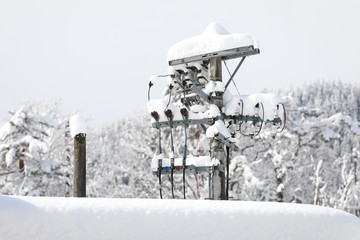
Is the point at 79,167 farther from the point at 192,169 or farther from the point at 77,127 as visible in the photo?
the point at 192,169

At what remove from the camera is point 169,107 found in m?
7.99

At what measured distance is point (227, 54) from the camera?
7.94 m

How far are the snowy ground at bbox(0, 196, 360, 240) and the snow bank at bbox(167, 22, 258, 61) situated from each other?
4.41 meters

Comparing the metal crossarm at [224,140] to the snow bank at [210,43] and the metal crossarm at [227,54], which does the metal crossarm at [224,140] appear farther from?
the snow bank at [210,43]

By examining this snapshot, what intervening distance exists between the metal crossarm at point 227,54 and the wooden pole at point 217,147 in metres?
Answer: 0.15

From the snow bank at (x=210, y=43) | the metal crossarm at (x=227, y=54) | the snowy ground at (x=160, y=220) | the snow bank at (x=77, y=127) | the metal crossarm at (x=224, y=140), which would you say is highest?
the snow bank at (x=210, y=43)

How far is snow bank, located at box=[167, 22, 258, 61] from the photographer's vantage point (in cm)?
784

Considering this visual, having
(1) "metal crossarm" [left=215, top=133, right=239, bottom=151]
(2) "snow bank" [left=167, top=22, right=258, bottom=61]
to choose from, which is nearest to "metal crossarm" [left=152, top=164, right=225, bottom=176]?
(1) "metal crossarm" [left=215, top=133, right=239, bottom=151]

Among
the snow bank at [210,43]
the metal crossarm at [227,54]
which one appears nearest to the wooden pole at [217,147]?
the metal crossarm at [227,54]

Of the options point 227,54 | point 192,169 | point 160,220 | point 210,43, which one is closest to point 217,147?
point 192,169

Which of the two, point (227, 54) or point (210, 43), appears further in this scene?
point (210, 43)

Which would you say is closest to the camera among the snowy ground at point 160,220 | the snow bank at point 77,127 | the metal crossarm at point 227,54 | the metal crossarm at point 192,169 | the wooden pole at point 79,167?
the snowy ground at point 160,220

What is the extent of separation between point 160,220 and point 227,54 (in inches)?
189

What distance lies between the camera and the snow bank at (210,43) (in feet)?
25.7
